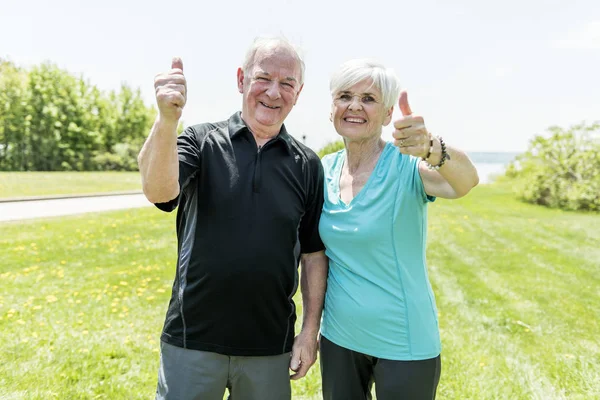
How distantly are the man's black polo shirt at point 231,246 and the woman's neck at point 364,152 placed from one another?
0.39 metres

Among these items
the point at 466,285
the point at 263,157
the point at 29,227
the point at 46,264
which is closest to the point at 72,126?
the point at 29,227

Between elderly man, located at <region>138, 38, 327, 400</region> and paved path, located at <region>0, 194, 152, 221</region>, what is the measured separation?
10.5 m

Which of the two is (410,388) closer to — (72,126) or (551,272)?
(551,272)

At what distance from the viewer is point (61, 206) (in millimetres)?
13484

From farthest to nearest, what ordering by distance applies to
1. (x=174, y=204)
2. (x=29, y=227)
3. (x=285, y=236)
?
1. (x=29, y=227)
2. (x=285, y=236)
3. (x=174, y=204)

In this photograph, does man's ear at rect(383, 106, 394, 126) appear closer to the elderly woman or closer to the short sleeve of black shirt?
the elderly woman

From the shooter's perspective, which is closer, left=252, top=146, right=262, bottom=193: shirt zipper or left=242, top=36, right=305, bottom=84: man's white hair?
left=252, top=146, right=262, bottom=193: shirt zipper

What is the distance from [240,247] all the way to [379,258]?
61cm

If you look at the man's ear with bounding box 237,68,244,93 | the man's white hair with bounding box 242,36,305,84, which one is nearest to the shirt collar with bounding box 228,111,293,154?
the man's ear with bounding box 237,68,244,93

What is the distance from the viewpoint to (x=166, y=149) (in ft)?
5.57

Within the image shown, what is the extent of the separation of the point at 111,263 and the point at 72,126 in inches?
Result: 1167

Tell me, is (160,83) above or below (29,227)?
above

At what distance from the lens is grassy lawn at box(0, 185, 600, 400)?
362 cm

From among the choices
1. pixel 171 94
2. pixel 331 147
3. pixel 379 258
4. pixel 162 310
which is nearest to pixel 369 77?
pixel 379 258
